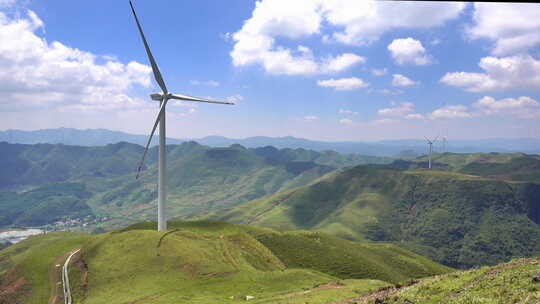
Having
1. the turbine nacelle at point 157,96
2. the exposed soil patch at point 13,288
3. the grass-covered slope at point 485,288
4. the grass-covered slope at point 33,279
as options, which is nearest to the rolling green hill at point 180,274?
the exposed soil patch at point 13,288

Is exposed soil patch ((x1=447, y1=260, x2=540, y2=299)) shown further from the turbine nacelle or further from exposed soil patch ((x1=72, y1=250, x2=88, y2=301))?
the turbine nacelle

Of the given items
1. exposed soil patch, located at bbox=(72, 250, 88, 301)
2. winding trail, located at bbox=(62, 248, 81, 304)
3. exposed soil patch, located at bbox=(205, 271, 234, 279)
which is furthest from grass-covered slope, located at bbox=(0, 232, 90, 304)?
exposed soil patch, located at bbox=(205, 271, 234, 279)

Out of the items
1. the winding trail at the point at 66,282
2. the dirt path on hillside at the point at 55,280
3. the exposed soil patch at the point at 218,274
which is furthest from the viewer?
the exposed soil patch at the point at 218,274

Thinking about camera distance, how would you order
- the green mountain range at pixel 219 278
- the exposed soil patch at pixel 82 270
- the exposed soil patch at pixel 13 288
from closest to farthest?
1. the green mountain range at pixel 219 278
2. the exposed soil patch at pixel 82 270
3. the exposed soil patch at pixel 13 288

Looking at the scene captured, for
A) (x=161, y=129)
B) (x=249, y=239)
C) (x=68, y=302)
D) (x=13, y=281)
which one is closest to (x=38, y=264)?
(x=13, y=281)

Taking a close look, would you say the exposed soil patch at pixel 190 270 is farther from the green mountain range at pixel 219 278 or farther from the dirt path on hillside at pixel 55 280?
the dirt path on hillside at pixel 55 280

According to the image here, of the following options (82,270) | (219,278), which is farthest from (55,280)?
(219,278)
